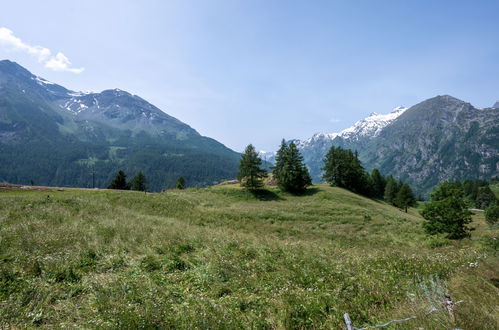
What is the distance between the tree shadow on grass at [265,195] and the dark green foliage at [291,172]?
3830mm

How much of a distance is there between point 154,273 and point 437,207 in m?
28.7

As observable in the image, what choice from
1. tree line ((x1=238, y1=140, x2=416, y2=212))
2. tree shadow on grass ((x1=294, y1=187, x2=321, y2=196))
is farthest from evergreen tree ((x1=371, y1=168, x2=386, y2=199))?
tree shadow on grass ((x1=294, y1=187, x2=321, y2=196))

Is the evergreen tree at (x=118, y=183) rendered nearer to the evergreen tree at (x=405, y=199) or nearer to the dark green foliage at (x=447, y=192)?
the dark green foliage at (x=447, y=192)

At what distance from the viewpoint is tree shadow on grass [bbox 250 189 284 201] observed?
158 ft

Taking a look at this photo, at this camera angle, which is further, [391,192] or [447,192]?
[391,192]

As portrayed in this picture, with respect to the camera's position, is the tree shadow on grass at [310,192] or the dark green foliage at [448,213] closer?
the dark green foliage at [448,213]

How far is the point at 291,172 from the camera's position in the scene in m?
52.3

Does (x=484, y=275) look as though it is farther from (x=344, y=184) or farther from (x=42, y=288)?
(x=344, y=184)

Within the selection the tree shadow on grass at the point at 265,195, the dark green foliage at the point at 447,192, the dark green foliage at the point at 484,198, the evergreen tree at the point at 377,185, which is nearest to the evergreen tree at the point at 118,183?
the tree shadow on grass at the point at 265,195

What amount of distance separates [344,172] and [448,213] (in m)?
38.4

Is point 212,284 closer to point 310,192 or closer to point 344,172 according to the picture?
point 310,192

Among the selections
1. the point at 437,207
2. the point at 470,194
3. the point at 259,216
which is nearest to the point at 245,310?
the point at 259,216

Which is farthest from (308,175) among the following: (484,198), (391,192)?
(484,198)

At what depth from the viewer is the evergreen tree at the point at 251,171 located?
51219mm
